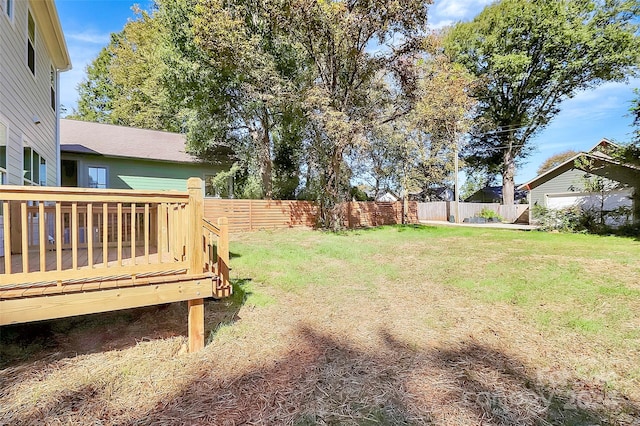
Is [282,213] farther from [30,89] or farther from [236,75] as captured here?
[30,89]

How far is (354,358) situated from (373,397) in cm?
58

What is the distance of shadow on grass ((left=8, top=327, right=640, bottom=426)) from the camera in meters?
2.11

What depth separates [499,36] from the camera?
21.7 metres

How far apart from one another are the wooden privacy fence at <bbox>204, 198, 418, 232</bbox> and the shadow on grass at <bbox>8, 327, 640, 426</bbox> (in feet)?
33.4

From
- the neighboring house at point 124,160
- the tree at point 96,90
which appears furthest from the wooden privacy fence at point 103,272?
the tree at point 96,90

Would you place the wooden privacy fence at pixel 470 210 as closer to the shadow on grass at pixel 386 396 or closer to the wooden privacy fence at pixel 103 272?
the shadow on grass at pixel 386 396

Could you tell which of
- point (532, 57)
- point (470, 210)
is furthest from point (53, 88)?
point (532, 57)

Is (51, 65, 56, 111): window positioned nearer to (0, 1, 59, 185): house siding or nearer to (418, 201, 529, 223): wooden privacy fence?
(0, 1, 59, 185): house siding

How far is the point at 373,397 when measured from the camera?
2.35 m

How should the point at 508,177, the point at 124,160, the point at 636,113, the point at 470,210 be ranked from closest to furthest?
1. the point at 636,113
2. the point at 124,160
3. the point at 470,210
4. the point at 508,177

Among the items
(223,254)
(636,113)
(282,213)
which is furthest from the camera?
(282,213)

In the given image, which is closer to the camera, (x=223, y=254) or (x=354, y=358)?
(x=354, y=358)

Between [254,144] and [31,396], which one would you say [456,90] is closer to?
[254,144]

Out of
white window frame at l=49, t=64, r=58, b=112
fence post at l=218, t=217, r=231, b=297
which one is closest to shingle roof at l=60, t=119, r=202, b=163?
white window frame at l=49, t=64, r=58, b=112
